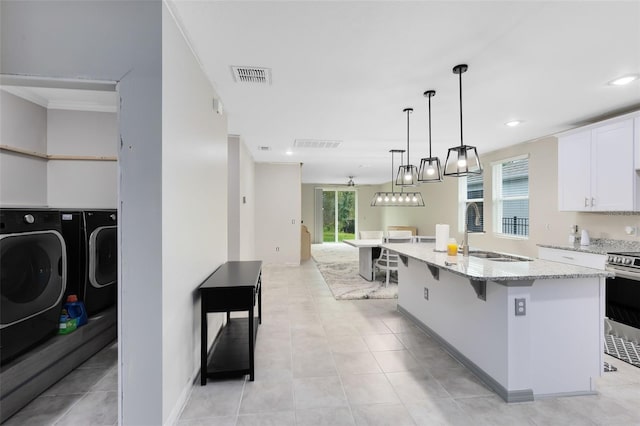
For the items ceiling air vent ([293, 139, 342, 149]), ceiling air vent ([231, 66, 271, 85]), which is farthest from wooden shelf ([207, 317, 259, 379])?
ceiling air vent ([293, 139, 342, 149])

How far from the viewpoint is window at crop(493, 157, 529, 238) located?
190 inches

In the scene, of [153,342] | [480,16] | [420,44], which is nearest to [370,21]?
[420,44]

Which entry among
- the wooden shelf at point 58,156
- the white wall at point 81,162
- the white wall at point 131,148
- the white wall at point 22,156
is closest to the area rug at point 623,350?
the white wall at point 131,148

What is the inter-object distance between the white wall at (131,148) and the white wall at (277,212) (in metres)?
5.32

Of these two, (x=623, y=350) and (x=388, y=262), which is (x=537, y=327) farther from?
(x=388, y=262)

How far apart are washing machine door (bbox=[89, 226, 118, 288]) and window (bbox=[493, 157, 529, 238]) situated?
5848mm

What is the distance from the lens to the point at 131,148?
5.08 feet

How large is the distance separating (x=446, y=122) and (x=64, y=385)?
4.68 m

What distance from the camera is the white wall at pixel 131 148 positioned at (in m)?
1.53

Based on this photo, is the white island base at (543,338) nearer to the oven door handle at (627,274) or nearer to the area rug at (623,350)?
the area rug at (623,350)

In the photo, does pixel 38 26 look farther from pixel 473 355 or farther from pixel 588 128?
pixel 588 128

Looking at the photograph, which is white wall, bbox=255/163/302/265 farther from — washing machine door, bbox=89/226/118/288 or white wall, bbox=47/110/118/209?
washing machine door, bbox=89/226/118/288

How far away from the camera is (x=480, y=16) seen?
1.72m

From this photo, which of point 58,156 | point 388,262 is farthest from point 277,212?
point 58,156
